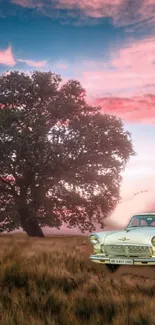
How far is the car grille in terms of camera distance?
12320 mm

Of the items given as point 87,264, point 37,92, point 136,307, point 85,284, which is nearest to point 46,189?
point 37,92

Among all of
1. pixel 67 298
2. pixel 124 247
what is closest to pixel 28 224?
pixel 124 247

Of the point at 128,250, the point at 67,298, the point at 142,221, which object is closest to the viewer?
the point at 67,298

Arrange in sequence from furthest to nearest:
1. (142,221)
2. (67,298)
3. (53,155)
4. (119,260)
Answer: (53,155) → (142,221) → (119,260) → (67,298)

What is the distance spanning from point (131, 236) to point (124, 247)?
343 mm

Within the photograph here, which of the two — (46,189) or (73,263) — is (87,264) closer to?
(73,263)

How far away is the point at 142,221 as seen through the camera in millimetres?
14609

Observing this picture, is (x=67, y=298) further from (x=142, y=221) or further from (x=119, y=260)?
(x=142, y=221)

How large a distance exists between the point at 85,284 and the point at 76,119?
26748 mm

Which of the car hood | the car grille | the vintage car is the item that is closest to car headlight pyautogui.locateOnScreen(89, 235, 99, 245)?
the vintage car

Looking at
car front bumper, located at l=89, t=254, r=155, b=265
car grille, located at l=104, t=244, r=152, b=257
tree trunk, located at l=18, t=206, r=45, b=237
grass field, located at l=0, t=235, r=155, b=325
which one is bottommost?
grass field, located at l=0, t=235, r=155, b=325

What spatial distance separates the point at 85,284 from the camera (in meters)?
9.12

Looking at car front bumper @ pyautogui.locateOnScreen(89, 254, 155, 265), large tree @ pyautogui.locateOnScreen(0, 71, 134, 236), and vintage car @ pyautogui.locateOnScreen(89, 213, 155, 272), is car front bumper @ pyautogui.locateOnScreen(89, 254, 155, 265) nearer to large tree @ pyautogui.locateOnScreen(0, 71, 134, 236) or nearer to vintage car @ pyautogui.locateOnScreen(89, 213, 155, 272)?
vintage car @ pyautogui.locateOnScreen(89, 213, 155, 272)

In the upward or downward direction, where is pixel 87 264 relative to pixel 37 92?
downward
